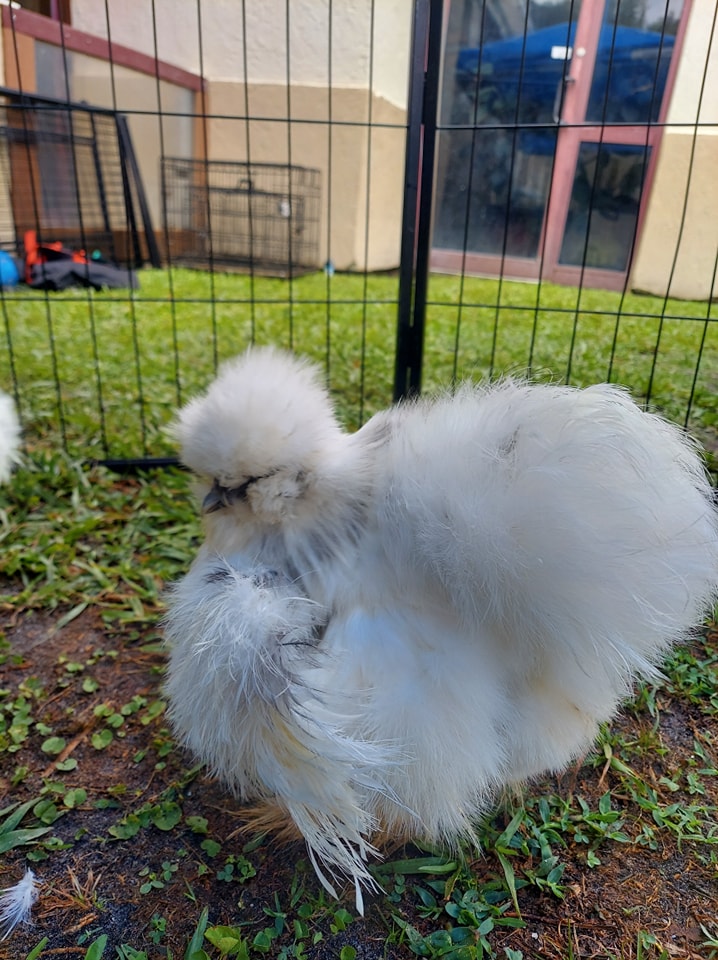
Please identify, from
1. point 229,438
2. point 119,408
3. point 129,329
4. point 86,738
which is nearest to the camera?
point 229,438

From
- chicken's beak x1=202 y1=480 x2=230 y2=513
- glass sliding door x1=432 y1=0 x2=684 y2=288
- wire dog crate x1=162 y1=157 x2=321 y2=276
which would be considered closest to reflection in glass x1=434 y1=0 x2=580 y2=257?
glass sliding door x1=432 y1=0 x2=684 y2=288

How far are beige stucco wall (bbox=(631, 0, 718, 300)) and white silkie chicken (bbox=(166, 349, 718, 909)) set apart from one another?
2513mm

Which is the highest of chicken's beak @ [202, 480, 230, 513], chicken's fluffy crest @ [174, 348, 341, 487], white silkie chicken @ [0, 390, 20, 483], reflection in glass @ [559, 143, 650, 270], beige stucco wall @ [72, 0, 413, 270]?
beige stucco wall @ [72, 0, 413, 270]

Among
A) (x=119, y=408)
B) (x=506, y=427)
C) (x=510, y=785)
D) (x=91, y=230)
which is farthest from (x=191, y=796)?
(x=91, y=230)

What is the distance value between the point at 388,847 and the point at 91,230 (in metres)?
5.97

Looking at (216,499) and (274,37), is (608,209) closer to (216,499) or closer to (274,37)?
(274,37)

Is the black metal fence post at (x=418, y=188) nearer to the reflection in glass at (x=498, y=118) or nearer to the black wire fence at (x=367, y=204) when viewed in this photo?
the black wire fence at (x=367, y=204)

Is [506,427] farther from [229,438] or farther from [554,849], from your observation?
[554,849]

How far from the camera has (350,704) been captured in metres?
1.06

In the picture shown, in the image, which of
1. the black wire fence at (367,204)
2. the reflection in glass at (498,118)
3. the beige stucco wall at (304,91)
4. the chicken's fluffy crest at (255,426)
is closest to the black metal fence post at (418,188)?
the black wire fence at (367,204)

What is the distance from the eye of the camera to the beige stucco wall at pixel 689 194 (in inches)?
144

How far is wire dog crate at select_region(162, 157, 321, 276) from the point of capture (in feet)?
20.1

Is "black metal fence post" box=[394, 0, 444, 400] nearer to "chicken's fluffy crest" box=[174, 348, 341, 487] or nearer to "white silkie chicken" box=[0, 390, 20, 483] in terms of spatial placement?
"chicken's fluffy crest" box=[174, 348, 341, 487]

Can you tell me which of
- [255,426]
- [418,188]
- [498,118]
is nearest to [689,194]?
[498,118]
